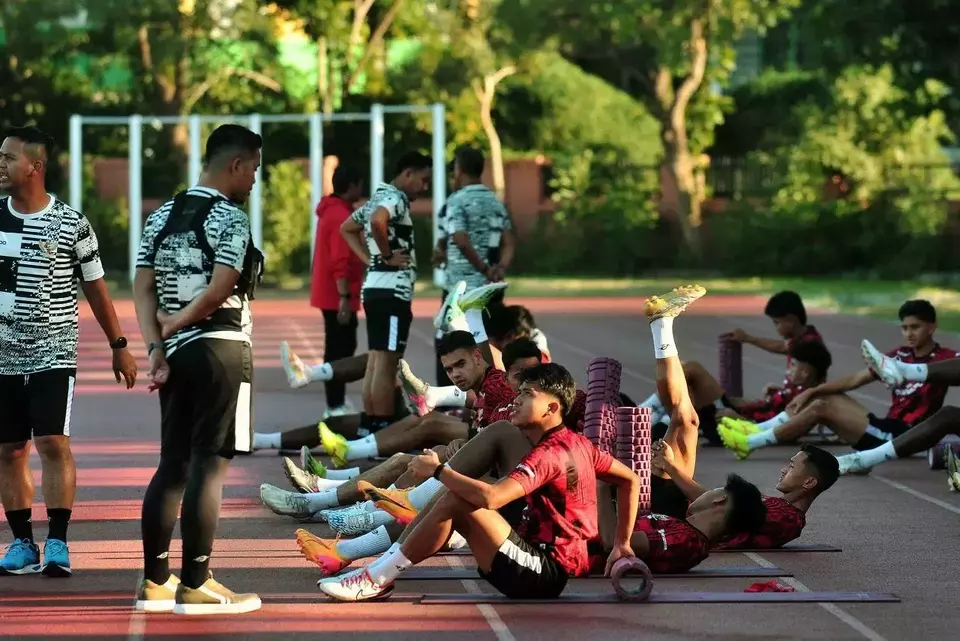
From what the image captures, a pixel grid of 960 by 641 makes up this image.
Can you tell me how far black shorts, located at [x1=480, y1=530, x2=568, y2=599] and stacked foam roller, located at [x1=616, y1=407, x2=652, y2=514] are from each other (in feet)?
3.19

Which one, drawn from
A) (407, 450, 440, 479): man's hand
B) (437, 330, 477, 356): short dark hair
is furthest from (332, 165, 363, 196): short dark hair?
(407, 450, 440, 479): man's hand

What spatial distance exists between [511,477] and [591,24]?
133 ft

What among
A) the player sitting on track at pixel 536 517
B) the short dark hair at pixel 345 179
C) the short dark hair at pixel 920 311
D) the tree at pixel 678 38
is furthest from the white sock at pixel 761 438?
the tree at pixel 678 38

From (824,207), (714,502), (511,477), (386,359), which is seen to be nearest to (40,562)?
(511,477)

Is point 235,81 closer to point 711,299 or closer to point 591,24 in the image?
point 591,24

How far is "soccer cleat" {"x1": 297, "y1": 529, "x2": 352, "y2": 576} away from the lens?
8.42 metres

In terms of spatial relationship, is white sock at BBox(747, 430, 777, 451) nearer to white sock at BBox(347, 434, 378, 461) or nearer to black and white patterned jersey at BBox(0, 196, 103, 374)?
white sock at BBox(347, 434, 378, 461)

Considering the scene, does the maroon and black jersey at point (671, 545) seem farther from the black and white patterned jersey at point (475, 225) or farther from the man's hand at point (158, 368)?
the black and white patterned jersey at point (475, 225)

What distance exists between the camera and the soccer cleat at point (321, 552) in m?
8.42

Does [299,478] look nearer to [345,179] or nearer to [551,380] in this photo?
[551,380]

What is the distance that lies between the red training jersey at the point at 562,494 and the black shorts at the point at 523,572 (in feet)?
0.21

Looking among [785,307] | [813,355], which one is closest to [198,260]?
[813,355]

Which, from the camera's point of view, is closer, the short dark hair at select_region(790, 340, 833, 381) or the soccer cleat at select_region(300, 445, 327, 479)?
the soccer cleat at select_region(300, 445, 327, 479)

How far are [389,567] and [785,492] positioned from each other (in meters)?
2.54
